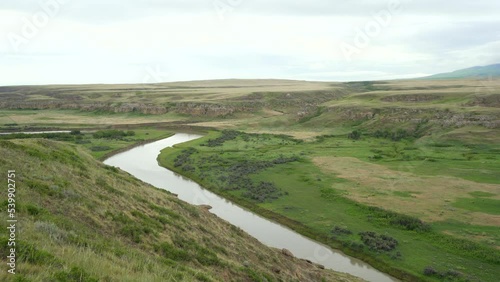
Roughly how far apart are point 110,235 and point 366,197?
119 feet

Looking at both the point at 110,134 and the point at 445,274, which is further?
the point at 110,134

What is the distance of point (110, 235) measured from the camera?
16.8 m

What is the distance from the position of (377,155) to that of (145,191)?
53.8m

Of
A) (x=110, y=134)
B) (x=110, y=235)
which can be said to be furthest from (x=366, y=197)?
(x=110, y=134)

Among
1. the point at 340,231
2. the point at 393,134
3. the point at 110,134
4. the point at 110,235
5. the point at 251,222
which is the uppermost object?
the point at 110,235

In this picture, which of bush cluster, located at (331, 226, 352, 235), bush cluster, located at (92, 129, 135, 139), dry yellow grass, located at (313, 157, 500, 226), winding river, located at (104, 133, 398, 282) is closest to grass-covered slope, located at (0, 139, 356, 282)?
winding river, located at (104, 133, 398, 282)

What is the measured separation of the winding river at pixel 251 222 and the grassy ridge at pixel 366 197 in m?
1.25

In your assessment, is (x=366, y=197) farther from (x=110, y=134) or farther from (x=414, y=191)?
(x=110, y=134)

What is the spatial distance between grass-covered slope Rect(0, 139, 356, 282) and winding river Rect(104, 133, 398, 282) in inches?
185

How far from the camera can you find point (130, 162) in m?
69.8

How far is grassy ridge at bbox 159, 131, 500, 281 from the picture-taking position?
31312 millimetres

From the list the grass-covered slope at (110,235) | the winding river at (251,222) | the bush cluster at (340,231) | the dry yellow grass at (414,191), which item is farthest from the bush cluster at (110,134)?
the bush cluster at (340,231)

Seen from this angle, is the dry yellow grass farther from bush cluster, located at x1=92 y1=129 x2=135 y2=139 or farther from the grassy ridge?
bush cluster, located at x1=92 y1=129 x2=135 y2=139

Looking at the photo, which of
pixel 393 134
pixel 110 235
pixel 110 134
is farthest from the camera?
pixel 110 134
